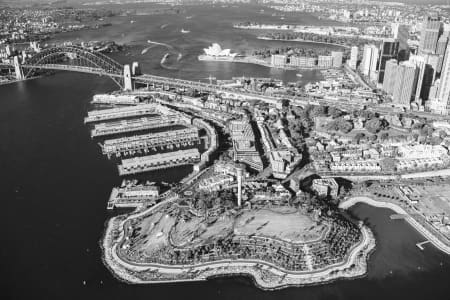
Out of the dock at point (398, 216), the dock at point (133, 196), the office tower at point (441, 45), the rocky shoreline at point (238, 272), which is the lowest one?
the dock at point (398, 216)

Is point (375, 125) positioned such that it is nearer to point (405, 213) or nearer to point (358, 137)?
point (358, 137)

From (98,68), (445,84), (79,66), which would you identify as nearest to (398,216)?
(445,84)

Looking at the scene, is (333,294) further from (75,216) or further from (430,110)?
(430,110)

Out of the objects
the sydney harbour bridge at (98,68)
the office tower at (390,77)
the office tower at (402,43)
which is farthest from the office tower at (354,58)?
the sydney harbour bridge at (98,68)

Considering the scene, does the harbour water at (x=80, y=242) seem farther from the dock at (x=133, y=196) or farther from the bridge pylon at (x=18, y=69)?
the bridge pylon at (x=18, y=69)

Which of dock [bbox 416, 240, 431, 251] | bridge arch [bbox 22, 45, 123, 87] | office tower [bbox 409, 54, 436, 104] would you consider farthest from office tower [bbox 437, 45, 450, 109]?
bridge arch [bbox 22, 45, 123, 87]

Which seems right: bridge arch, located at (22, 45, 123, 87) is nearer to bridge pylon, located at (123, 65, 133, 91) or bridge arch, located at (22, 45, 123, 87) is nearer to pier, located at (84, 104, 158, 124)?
bridge pylon, located at (123, 65, 133, 91)
